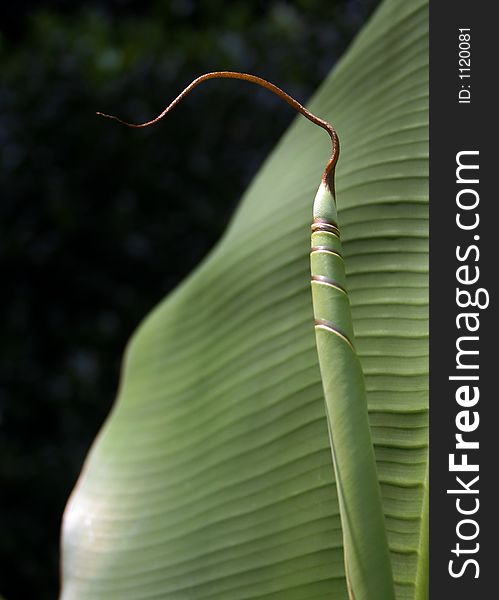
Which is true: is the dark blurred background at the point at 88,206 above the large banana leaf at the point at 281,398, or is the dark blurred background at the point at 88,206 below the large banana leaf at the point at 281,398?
above

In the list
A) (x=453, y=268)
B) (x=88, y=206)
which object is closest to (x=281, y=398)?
(x=453, y=268)

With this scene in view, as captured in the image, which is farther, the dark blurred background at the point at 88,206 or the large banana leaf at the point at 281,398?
the dark blurred background at the point at 88,206

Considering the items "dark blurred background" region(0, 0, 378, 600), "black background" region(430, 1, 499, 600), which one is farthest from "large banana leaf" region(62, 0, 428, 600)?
"dark blurred background" region(0, 0, 378, 600)

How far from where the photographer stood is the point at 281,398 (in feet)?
1.96

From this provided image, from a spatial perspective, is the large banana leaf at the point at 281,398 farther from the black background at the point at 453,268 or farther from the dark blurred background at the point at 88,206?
the dark blurred background at the point at 88,206

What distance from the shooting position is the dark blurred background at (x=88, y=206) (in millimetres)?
1809

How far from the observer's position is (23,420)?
6.08 ft

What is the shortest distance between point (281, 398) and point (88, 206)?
4.63 ft

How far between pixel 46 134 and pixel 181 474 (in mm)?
1379

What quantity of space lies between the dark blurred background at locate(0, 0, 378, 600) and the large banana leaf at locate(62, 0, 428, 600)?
1.08 meters

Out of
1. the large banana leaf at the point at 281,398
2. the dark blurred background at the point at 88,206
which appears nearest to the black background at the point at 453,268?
the large banana leaf at the point at 281,398

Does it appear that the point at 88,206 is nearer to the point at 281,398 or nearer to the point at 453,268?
the point at 281,398

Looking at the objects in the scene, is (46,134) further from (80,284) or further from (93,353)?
(93,353)

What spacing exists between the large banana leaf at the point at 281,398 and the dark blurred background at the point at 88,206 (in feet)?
3.53
